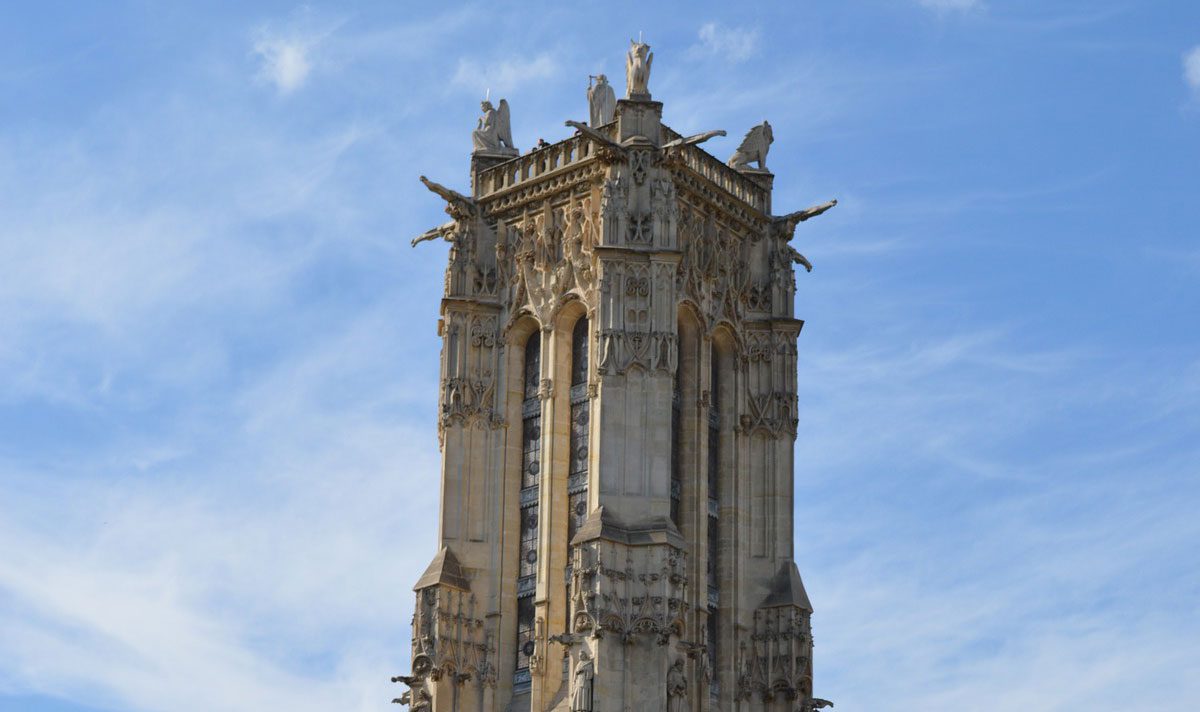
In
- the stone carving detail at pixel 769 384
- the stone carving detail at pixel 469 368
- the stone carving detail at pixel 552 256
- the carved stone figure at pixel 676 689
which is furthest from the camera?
the stone carving detail at pixel 769 384

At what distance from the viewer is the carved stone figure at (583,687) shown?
49938 millimetres

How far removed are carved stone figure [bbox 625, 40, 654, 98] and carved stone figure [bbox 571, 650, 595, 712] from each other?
1242 centimetres

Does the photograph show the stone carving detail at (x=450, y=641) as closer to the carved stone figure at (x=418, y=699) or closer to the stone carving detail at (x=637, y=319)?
the carved stone figure at (x=418, y=699)

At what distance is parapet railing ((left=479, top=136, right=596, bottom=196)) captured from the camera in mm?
56188

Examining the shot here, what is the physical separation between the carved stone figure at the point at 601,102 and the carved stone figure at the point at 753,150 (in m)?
3.81

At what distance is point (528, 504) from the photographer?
5506 centimetres

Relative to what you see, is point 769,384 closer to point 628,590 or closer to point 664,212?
point 664,212

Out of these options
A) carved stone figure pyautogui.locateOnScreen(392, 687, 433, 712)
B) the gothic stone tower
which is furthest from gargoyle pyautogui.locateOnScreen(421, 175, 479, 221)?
carved stone figure pyautogui.locateOnScreen(392, 687, 433, 712)

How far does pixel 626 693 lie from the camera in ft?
165

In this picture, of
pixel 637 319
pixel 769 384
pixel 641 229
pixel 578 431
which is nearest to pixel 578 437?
pixel 578 431

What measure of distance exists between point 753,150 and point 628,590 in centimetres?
1282

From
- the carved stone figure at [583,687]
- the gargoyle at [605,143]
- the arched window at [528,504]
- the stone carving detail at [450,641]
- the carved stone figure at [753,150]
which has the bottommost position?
the carved stone figure at [583,687]

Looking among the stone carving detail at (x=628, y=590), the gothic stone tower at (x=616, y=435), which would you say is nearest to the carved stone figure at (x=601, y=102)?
the gothic stone tower at (x=616, y=435)

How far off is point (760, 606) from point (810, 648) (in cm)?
139
